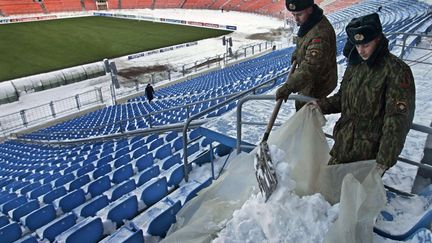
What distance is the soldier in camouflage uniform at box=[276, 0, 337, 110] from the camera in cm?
305

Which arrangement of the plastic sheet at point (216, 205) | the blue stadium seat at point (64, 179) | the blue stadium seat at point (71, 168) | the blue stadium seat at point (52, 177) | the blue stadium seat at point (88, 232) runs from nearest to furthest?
the plastic sheet at point (216, 205)
the blue stadium seat at point (88, 232)
the blue stadium seat at point (64, 179)
the blue stadium seat at point (52, 177)
the blue stadium seat at point (71, 168)

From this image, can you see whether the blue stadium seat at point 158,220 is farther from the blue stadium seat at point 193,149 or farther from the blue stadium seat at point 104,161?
the blue stadium seat at point 104,161

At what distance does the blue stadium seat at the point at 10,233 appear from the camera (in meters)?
4.34

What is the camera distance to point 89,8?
163 feet

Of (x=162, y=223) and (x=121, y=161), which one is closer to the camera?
(x=162, y=223)

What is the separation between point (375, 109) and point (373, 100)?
0.23 feet

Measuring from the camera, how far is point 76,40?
31.6 meters

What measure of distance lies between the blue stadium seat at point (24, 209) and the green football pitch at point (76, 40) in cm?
1960

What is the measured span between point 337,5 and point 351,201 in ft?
138

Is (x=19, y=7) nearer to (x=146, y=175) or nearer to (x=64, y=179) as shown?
(x=64, y=179)

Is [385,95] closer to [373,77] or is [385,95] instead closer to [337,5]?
[373,77]

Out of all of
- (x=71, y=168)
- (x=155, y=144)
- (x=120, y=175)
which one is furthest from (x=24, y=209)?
(x=155, y=144)

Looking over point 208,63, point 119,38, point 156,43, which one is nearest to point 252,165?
point 208,63

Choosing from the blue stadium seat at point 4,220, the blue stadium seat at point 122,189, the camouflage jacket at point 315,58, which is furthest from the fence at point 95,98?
the camouflage jacket at point 315,58
